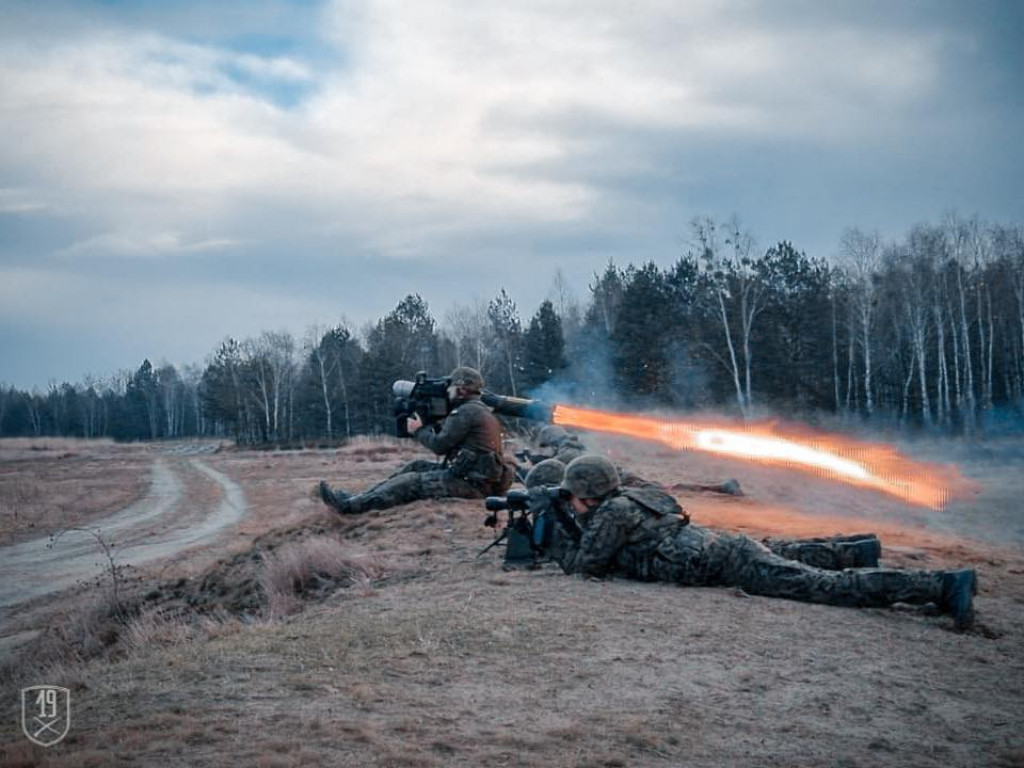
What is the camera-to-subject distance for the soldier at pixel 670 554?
953 centimetres

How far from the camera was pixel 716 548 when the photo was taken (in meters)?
10.0

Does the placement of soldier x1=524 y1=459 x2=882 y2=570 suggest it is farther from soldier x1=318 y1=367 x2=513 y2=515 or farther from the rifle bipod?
soldier x1=318 y1=367 x2=513 y2=515

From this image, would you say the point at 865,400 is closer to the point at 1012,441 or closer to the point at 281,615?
the point at 1012,441

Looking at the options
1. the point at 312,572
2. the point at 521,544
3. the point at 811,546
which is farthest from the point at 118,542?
the point at 811,546

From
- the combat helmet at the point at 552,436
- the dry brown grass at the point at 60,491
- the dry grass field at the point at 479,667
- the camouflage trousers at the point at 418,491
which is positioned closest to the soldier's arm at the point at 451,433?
the camouflage trousers at the point at 418,491

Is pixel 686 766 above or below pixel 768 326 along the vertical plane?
below

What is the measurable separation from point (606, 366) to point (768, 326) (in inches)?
356

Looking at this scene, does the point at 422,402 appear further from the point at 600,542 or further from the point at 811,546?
the point at 811,546

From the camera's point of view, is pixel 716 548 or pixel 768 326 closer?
pixel 716 548

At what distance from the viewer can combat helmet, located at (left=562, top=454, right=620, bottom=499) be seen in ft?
33.9

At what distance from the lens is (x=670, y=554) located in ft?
33.1

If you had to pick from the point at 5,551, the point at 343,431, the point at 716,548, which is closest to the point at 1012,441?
the point at 716,548

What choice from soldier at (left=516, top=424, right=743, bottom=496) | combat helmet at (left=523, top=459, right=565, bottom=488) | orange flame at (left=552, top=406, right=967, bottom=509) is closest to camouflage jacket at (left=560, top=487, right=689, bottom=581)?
combat helmet at (left=523, top=459, right=565, bottom=488)

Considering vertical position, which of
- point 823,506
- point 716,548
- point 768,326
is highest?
point 768,326
